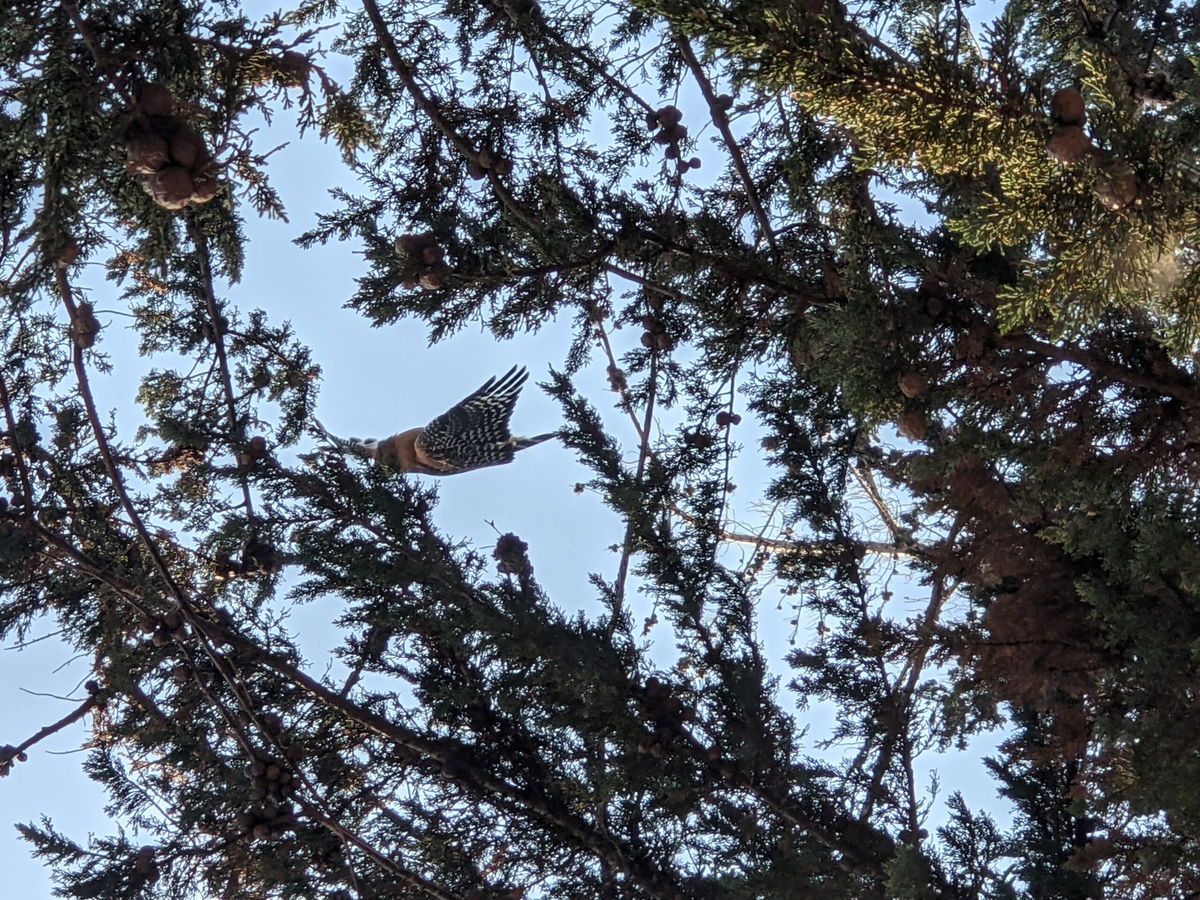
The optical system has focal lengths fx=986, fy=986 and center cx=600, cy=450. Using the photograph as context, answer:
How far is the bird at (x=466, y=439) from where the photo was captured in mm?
7746

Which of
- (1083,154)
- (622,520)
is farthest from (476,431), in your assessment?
(1083,154)

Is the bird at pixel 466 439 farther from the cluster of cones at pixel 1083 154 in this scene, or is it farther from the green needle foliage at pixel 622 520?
the cluster of cones at pixel 1083 154

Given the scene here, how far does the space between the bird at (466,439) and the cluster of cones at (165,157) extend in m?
5.63

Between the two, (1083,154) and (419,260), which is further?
(419,260)

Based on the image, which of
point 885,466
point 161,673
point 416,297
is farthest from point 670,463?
point 161,673

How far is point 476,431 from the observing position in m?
7.79

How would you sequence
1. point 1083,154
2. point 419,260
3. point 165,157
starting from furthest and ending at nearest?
point 419,260
point 165,157
point 1083,154

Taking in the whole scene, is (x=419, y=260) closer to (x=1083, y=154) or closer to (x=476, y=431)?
(x=1083, y=154)

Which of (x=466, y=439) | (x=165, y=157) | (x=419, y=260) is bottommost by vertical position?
(x=165, y=157)

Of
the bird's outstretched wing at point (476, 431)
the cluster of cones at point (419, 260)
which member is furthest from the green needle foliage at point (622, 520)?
the bird's outstretched wing at point (476, 431)

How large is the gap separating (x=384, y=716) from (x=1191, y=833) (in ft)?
9.83

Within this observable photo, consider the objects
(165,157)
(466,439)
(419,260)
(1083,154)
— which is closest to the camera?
(1083,154)

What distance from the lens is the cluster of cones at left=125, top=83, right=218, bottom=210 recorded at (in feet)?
6.51

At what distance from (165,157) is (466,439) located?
19.0ft
